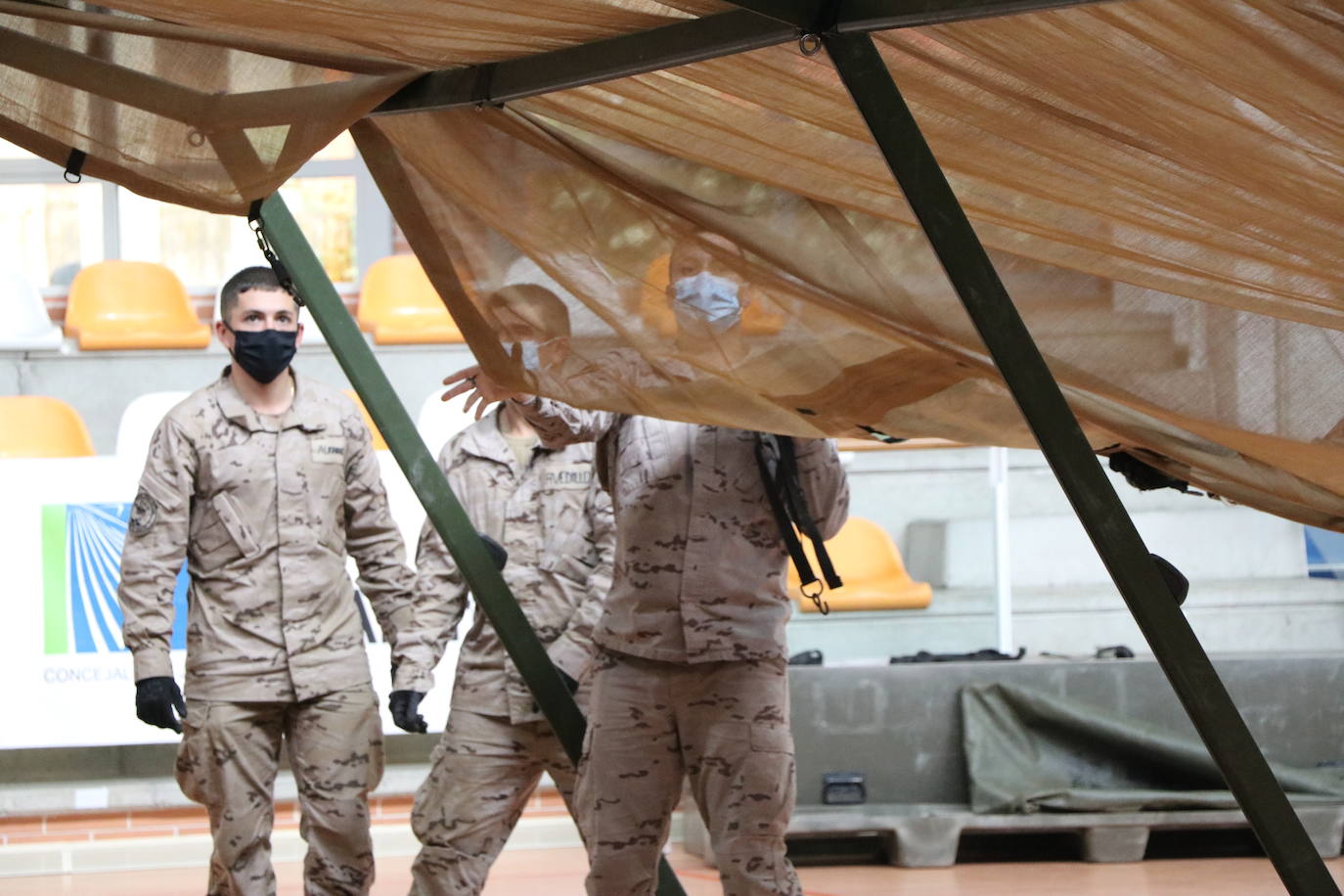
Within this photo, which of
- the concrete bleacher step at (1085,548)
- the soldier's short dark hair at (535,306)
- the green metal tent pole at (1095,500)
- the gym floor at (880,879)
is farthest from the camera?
the concrete bleacher step at (1085,548)

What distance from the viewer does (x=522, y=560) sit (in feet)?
15.6

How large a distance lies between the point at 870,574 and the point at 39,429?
3.95 m

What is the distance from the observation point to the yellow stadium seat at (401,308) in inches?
356

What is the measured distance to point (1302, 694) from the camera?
21.8ft

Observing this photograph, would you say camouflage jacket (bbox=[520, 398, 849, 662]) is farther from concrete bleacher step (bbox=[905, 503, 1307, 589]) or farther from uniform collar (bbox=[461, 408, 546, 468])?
concrete bleacher step (bbox=[905, 503, 1307, 589])

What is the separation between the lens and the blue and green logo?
21.9 ft

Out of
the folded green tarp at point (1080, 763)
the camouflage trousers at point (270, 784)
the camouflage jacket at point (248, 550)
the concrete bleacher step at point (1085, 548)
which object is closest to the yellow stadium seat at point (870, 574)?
the concrete bleacher step at point (1085, 548)

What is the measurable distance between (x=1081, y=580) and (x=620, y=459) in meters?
5.90

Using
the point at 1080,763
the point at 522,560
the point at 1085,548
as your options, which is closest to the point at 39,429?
the point at 522,560

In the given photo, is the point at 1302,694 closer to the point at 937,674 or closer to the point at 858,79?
the point at 937,674

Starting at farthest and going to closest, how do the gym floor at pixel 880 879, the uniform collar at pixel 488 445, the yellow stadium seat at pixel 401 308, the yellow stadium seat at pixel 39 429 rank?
1. the yellow stadium seat at pixel 401 308
2. the yellow stadium seat at pixel 39 429
3. the gym floor at pixel 880 879
4. the uniform collar at pixel 488 445

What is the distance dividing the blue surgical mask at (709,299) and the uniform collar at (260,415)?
1873 mm

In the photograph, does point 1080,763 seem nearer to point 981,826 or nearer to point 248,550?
point 981,826

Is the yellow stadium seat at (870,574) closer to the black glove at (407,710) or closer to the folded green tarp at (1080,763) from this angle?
the folded green tarp at (1080,763)
